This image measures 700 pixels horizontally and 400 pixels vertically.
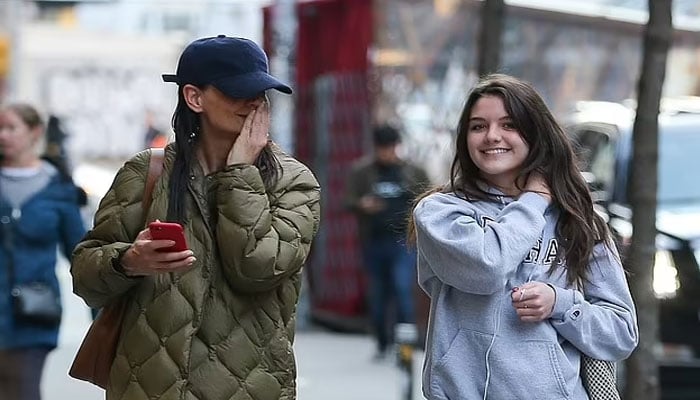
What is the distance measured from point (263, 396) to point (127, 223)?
0.60 m

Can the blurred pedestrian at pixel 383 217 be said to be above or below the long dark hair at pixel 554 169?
below

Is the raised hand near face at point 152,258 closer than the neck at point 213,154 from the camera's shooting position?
Yes

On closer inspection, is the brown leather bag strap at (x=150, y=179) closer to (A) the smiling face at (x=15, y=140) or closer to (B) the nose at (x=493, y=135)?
(B) the nose at (x=493, y=135)

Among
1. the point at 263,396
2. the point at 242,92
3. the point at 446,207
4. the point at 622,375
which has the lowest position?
the point at 622,375

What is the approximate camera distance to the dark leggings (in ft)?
21.8

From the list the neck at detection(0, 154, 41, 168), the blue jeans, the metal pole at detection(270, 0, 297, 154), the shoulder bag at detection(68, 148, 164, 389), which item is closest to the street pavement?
the blue jeans

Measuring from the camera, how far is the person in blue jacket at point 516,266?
12.5ft

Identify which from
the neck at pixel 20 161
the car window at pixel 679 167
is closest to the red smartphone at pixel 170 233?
the neck at pixel 20 161

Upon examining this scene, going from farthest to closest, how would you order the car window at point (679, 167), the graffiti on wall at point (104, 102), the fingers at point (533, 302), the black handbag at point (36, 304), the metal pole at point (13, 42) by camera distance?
the graffiti on wall at point (104, 102) < the metal pole at point (13, 42) < the car window at point (679, 167) < the black handbag at point (36, 304) < the fingers at point (533, 302)

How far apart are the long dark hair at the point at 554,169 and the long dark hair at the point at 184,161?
0.52 metres

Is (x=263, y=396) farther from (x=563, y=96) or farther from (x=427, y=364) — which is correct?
(x=563, y=96)

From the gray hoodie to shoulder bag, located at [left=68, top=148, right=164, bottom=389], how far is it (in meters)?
0.74

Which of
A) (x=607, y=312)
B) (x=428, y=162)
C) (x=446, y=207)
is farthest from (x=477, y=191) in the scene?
(x=428, y=162)

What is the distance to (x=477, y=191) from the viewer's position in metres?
4.02
